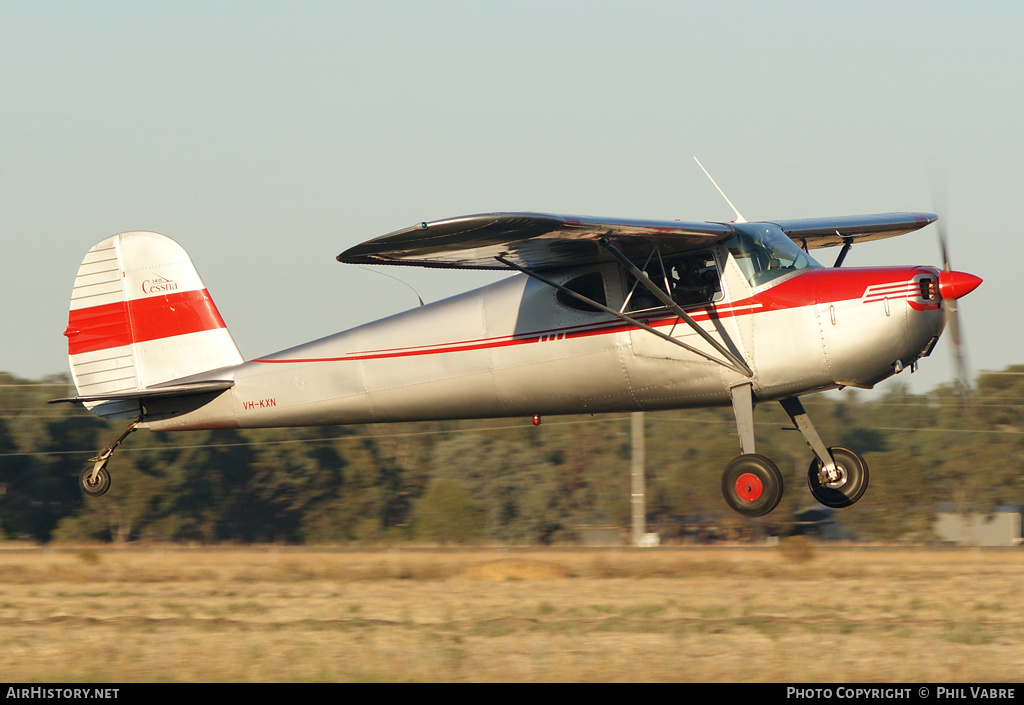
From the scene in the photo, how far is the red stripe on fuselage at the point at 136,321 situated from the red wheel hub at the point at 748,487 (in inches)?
282

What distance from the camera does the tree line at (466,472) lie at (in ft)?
145

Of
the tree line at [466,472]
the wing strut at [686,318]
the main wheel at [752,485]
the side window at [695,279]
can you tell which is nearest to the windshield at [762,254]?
A: the side window at [695,279]

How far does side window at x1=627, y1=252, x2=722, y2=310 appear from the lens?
11.6 metres

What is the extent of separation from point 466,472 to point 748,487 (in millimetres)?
37734

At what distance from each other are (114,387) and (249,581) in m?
3.14

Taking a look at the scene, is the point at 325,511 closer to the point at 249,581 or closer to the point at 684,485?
the point at 684,485

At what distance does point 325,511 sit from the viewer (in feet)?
160

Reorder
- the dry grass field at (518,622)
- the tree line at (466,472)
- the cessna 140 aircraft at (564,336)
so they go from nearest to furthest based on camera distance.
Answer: the dry grass field at (518,622) < the cessna 140 aircraft at (564,336) < the tree line at (466,472)

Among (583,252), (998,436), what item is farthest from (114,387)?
(998,436)

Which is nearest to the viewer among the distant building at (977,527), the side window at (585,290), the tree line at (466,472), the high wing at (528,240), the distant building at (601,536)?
the high wing at (528,240)

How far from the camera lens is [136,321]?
48.2 ft

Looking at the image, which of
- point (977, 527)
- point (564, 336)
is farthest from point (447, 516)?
point (564, 336)

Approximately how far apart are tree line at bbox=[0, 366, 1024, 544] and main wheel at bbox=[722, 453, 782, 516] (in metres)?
30.8

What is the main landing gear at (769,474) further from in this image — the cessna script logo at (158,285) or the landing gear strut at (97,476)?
the landing gear strut at (97,476)
